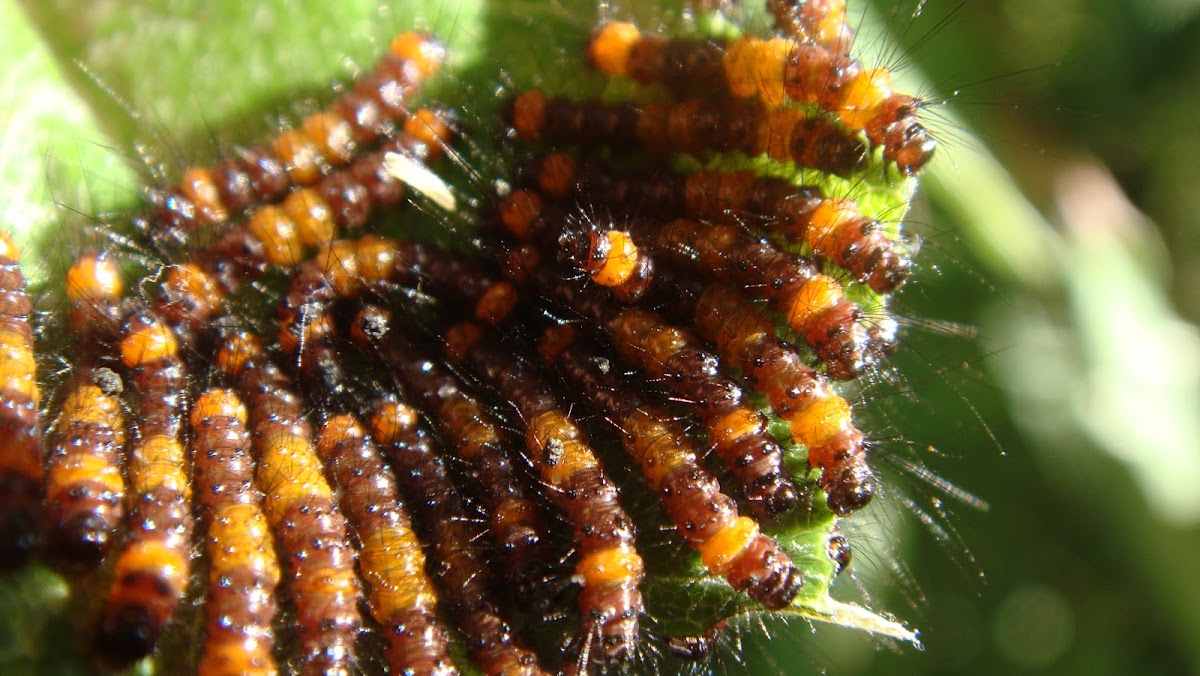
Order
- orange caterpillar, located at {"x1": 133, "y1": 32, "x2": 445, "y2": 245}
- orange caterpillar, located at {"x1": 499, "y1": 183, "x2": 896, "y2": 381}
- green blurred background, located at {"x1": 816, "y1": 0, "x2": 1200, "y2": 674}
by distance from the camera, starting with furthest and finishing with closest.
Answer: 1. green blurred background, located at {"x1": 816, "y1": 0, "x2": 1200, "y2": 674}
2. orange caterpillar, located at {"x1": 133, "y1": 32, "x2": 445, "y2": 245}
3. orange caterpillar, located at {"x1": 499, "y1": 183, "x2": 896, "y2": 381}

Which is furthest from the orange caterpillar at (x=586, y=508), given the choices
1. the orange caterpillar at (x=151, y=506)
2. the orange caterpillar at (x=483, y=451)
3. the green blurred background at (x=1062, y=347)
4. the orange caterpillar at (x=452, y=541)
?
the green blurred background at (x=1062, y=347)

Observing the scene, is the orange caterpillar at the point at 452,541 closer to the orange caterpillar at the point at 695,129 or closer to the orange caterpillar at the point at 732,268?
the orange caterpillar at the point at 732,268

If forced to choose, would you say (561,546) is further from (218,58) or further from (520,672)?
(218,58)

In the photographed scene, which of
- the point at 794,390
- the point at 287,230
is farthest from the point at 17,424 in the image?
the point at 794,390

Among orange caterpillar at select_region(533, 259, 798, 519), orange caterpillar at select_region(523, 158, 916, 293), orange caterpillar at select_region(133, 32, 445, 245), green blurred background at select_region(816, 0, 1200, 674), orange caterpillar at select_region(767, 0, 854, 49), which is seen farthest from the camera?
green blurred background at select_region(816, 0, 1200, 674)

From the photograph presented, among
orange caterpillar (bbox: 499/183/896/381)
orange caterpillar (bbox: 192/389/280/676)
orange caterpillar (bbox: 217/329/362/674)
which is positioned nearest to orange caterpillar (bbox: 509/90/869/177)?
orange caterpillar (bbox: 499/183/896/381)

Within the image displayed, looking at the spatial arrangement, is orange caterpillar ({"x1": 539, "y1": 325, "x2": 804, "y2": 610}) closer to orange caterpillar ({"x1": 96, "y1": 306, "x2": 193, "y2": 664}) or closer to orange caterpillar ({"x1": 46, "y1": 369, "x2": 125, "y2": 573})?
orange caterpillar ({"x1": 96, "y1": 306, "x2": 193, "y2": 664})
